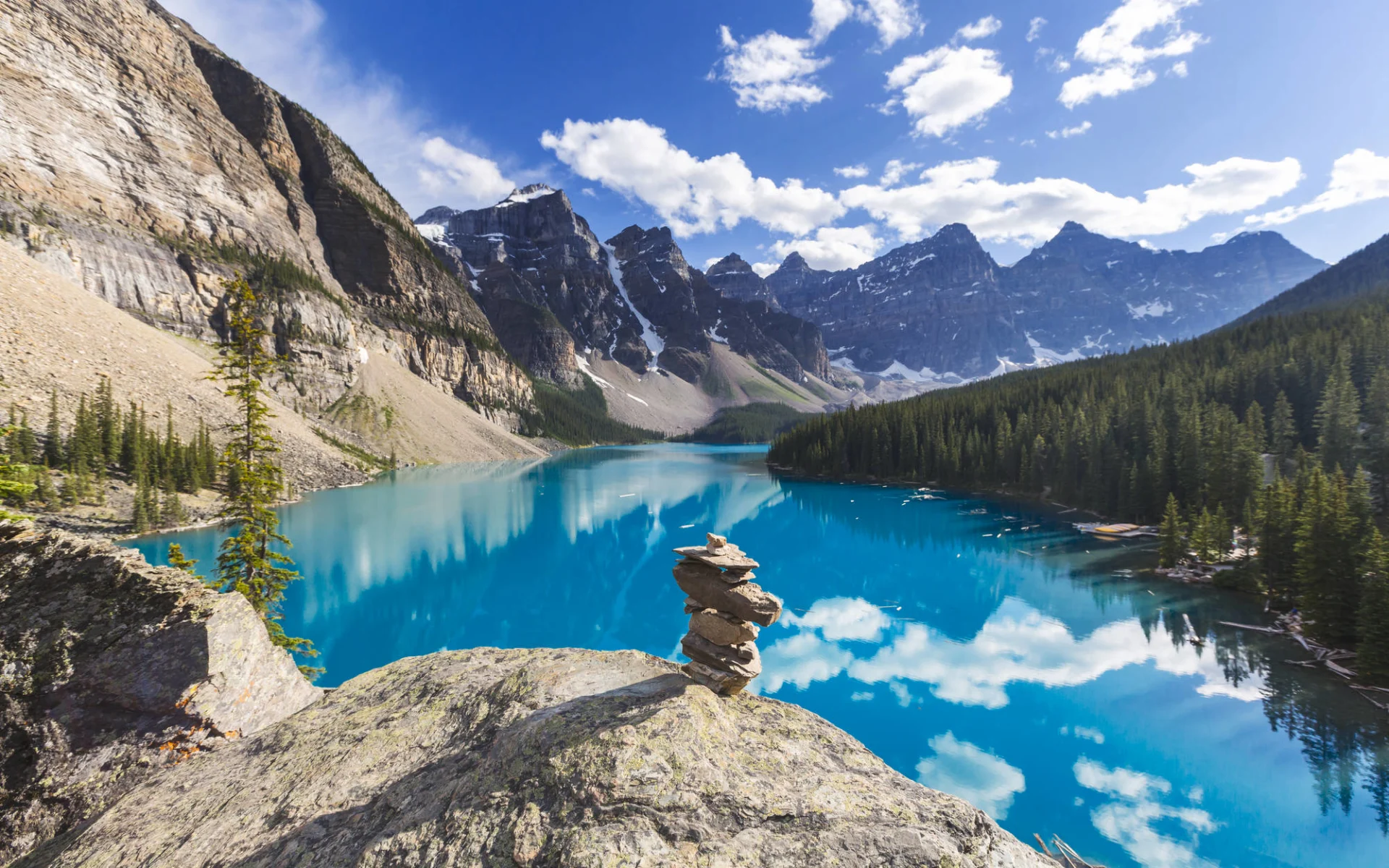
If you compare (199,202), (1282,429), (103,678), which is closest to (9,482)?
(103,678)

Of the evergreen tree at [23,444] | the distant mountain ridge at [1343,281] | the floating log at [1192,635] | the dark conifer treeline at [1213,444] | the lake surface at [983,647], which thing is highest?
the distant mountain ridge at [1343,281]

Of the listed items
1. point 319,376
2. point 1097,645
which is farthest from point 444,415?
point 1097,645

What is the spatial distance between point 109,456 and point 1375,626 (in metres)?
69.7

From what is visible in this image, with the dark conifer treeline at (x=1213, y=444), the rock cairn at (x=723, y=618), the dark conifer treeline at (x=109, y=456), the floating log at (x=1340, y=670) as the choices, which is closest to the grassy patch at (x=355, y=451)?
the dark conifer treeline at (x=109, y=456)

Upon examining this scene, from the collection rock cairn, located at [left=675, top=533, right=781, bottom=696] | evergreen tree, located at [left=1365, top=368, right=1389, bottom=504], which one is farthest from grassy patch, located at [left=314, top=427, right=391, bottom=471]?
evergreen tree, located at [left=1365, top=368, right=1389, bottom=504]

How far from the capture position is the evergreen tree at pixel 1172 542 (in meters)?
32.7

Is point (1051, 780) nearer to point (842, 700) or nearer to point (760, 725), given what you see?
point (842, 700)

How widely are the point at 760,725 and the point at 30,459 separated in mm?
52588

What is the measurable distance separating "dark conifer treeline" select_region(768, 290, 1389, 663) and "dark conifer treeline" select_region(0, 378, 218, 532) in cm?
6374

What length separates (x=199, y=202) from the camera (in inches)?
3410

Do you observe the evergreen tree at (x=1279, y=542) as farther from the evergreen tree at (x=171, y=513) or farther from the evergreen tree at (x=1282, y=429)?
the evergreen tree at (x=171, y=513)

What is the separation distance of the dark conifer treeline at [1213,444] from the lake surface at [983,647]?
13.1ft

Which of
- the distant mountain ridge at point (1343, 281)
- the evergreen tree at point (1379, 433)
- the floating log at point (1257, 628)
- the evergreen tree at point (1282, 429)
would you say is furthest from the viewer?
the distant mountain ridge at point (1343, 281)

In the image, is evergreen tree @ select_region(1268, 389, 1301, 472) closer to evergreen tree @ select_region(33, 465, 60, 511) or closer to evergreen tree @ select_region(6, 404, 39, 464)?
evergreen tree @ select_region(33, 465, 60, 511)
